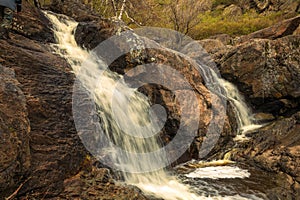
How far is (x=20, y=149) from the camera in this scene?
10.1ft

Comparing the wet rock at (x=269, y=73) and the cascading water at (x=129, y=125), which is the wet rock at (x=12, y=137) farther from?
the wet rock at (x=269, y=73)

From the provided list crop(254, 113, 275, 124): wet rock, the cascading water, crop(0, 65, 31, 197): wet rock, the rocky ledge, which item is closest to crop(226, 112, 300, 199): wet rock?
the rocky ledge

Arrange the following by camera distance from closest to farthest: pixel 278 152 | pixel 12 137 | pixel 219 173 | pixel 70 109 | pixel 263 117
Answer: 1. pixel 12 137
2. pixel 70 109
3. pixel 219 173
4. pixel 278 152
5. pixel 263 117

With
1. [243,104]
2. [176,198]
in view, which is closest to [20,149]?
[176,198]

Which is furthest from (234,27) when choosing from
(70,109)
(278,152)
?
(70,109)

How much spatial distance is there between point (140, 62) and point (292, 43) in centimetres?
721

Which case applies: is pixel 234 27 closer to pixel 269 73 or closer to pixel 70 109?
pixel 269 73

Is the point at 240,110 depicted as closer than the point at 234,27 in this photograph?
Yes

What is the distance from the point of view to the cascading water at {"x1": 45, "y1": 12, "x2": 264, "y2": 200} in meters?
4.80

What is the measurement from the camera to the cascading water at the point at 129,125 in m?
4.80

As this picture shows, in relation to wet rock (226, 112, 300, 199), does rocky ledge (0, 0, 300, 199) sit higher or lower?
higher

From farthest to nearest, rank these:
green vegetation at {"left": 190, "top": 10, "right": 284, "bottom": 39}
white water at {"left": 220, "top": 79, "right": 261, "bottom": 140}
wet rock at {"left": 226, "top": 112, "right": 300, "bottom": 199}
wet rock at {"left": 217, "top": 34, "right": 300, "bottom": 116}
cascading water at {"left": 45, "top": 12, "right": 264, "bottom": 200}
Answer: green vegetation at {"left": 190, "top": 10, "right": 284, "bottom": 39}
wet rock at {"left": 217, "top": 34, "right": 300, "bottom": 116}
white water at {"left": 220, "top": 79, "right": 261, "bottom": 140}
wet rock at {"left": 226, "top": 112, "right": 300, "bottom": 199}
cascading water at {"left": 45, "top": 12, "right": 264, "bottom": 200}

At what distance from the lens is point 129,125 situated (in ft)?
19.5

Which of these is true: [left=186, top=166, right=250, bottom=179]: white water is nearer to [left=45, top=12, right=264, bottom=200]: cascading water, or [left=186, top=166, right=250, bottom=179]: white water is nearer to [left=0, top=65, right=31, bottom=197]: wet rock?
[left=45, top=12, right=264, bottom=200]: cascading water
